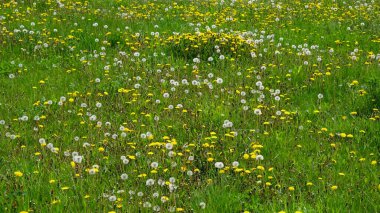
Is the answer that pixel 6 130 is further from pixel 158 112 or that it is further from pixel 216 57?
Result: pixel 216 57

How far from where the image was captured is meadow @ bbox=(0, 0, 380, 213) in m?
4.68

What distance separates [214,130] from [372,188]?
6.60 feet

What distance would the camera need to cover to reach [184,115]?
652cm

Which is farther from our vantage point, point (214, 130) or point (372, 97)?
point (372, 97)

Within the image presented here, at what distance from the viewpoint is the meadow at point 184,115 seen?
15.3ft

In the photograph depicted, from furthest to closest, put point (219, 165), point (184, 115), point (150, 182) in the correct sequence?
point (184, 115) → point (219, 165) → point (150, 182)

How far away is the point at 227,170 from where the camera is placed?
16.7 ft

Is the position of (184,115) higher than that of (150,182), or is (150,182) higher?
(150,182)

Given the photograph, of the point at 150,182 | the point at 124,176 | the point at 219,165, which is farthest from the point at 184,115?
the point at 150,182

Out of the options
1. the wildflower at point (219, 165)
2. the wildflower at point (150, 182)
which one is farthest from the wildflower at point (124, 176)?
the wildflower at point (219, 165)

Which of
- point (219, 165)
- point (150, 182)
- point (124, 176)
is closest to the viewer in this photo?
point (150, 182)

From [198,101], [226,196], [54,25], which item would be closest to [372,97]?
[198,101]

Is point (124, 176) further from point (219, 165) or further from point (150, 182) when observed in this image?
point (219, 165)

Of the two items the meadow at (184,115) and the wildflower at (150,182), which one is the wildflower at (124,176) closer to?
the meadow at (184,115)
